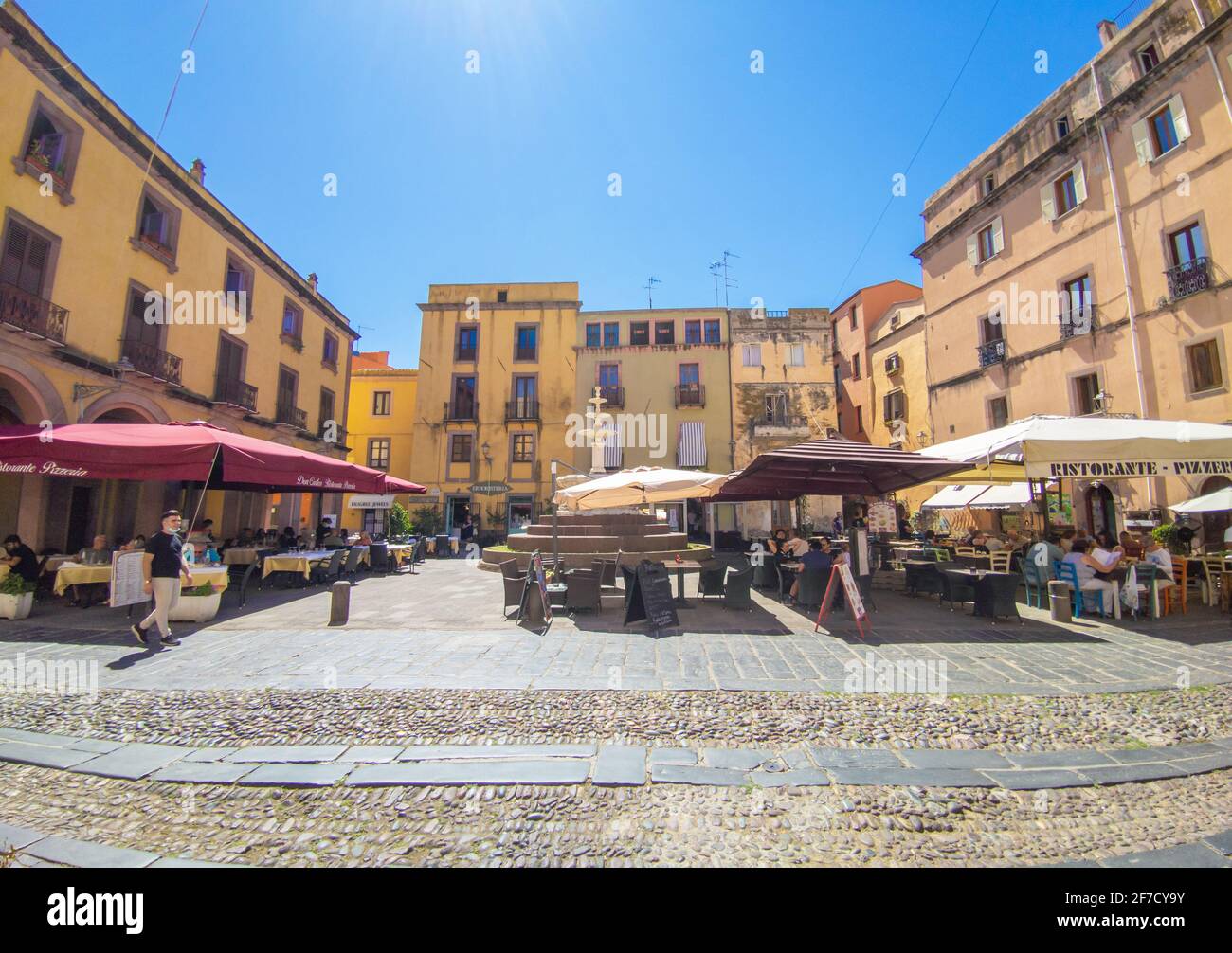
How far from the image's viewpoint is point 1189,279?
12203 mm

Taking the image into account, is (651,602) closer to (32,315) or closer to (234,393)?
(32,315)

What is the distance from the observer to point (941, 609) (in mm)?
8656

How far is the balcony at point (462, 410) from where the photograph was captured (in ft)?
90.6

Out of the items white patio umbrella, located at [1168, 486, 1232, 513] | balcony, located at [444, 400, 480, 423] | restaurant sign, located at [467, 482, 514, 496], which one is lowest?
white patio umbrella, located at [1168, 486, 1232, 513]

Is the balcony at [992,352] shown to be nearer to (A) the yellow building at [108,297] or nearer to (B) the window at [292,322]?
→ (A) the yellow building at [108,297]

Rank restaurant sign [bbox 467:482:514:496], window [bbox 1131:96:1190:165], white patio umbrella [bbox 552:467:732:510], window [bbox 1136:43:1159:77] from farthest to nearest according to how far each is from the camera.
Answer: restaurant sign [bbox 467:482:514:496] → window [bbox 1136:43:1159:77] → window [bbox 1131:96:1190:165] → white patio umbrella [bbox 552:467:732:510]

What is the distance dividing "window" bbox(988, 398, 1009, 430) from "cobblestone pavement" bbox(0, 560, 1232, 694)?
10691 millimetres

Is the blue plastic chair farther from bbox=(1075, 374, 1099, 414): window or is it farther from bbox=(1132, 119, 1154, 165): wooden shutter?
bbox=(1132, 119, 1154, 165): wooden shutter

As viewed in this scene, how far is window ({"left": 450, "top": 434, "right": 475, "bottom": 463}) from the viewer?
27.5 meters

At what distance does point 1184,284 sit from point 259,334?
27.8 m

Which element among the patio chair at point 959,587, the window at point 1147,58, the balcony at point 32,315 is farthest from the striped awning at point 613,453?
the window at point 1147,58

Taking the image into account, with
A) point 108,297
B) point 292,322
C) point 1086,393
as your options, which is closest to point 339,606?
point 108,297

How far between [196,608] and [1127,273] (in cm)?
2203

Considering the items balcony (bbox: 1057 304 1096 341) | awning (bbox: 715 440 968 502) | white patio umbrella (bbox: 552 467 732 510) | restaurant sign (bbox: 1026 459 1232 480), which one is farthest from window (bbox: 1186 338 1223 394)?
white patio umbrella (bbox: 552 467 732 510)
